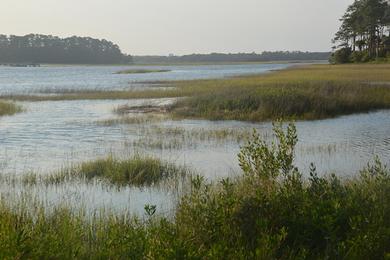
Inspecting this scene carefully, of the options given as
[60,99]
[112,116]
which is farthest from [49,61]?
[112,116]

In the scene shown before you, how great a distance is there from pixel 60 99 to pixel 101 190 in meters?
29.0

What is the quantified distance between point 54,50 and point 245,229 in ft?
569

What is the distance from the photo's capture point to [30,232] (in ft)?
21.7

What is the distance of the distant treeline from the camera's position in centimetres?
16562

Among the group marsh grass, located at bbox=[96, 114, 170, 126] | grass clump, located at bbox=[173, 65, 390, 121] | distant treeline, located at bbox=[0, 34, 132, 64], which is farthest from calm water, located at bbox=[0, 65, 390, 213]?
distant treeline, located at bbox=[0, 34, 132, 64]

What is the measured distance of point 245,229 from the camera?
7055mm

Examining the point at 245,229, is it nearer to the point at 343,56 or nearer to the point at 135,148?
the point at 135,148

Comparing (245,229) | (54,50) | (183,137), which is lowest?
(183,137)

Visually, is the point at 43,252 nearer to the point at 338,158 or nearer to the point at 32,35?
the point at 338,158

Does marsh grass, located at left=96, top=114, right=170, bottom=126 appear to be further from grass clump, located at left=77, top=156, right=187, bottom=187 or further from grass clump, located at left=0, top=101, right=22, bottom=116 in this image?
grass clump, located at left=77, top=156, right=187, bottom=187

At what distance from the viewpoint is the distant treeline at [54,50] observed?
165625 millimetres

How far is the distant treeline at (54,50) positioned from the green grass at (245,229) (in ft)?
546

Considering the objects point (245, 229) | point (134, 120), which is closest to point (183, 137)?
point (134, 120)

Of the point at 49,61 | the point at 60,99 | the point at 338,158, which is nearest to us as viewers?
the point at 338,158
